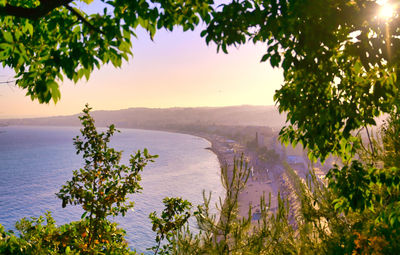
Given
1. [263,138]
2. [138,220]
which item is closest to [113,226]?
[138,220]

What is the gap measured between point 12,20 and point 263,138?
12694cm

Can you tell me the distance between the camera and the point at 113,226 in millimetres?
6516

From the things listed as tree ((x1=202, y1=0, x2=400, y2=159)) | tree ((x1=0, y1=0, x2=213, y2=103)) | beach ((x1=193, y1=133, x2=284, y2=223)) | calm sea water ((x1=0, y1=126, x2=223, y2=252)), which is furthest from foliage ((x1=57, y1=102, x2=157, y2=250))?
beach ((x1=193, y1=133, x2=284, y2=223))

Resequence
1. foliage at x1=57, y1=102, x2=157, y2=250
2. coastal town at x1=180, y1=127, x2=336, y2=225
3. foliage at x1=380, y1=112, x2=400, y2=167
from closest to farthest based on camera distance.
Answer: foliage at x1=57, y1=102, x2=157, y2=250, foliage at x1=380, y1=112, x2=400, y2=167, coastal town at x1=180, y1=127, x2=336, y2=225

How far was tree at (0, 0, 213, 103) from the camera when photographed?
8.99 feet

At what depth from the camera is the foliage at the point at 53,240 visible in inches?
183

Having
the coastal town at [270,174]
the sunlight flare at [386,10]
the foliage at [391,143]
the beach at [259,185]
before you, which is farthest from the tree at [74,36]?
the beach at [259,185]

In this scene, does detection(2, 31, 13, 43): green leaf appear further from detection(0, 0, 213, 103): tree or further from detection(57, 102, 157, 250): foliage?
detection(57, 102, 157, 250): foliage

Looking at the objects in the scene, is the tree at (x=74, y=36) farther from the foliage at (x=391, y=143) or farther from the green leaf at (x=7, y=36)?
the foliage at (x=391, y=143)

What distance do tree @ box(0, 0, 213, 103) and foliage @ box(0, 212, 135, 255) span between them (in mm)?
2908

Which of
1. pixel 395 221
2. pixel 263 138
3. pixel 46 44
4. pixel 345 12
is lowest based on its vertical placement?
pixel 263 138

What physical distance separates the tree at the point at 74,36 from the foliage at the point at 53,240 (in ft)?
9.54

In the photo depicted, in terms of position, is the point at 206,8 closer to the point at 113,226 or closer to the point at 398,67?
the point at 398,67

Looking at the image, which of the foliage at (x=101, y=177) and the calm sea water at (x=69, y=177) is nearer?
the foliage at (x=101, y=177)
